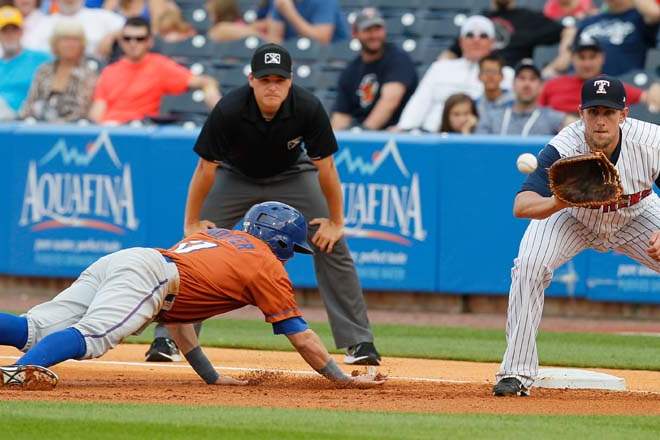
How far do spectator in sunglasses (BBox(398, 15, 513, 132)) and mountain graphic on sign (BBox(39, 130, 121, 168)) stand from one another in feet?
8.36

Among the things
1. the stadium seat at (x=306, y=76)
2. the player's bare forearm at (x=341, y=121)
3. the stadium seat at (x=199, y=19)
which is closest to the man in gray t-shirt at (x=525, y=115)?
the player's bare forearm at (x=341, y=121)

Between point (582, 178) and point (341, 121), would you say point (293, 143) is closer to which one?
point (582, 178)

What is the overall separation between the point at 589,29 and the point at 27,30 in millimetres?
6137

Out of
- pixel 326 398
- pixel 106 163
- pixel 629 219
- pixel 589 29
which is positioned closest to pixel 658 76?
pixel 589 29

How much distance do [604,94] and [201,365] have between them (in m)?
2.42

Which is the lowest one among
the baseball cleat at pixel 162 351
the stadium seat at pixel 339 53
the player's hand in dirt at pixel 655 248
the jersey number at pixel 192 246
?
the baseball cleat at pixel 162 351

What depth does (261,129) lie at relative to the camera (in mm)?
8023

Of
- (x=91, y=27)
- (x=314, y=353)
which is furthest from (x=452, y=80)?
(x=314, y=353)

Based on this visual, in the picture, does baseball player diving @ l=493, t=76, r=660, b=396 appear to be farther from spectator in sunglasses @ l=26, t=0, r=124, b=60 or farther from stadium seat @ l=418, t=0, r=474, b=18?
spectator in sunglasses @ l=26, t=0, r=124, b=60

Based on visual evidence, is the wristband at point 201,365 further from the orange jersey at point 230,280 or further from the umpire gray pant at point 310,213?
the umpire gray pant at point 310,213

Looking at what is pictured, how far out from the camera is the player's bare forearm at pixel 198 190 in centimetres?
814

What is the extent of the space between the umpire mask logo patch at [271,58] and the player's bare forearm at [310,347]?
163 cm

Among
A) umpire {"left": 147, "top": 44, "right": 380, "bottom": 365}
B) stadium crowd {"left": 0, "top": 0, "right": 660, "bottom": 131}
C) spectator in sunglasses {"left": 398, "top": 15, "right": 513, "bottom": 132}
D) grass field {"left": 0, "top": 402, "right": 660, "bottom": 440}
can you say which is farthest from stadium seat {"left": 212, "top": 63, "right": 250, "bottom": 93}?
grass field {"left": 0, "top": 402, "right": 660, "bottom": 440}

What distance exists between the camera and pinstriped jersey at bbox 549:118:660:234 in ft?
22.9
